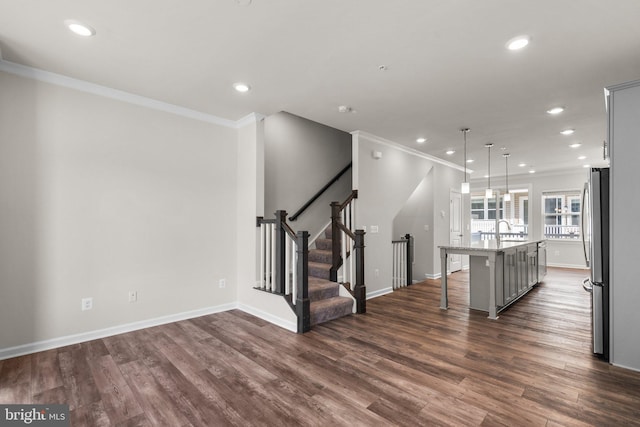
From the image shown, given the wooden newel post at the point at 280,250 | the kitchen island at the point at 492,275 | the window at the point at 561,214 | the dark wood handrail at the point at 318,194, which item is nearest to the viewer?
the wooden newel post at the point at 280,250

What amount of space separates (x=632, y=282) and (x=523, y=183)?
773 cm

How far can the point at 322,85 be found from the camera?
11.0ft

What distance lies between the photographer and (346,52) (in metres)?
2.67

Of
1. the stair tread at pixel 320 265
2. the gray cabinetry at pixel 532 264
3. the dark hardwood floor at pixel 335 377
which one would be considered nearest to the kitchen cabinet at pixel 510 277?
the dark hardwood floor at pixel 335 377

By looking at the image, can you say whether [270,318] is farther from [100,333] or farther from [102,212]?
[102,212]

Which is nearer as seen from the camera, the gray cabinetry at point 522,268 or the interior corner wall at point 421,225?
the gray cabinetry at point 522,268

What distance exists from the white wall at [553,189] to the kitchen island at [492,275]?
15.7 ft

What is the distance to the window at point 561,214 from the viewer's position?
868cm

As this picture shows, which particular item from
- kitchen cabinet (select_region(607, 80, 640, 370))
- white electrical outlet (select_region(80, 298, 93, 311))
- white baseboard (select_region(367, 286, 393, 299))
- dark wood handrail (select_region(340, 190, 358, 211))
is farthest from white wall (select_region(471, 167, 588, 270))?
white electrical outlet (select_region(80, 298, 93, 311))

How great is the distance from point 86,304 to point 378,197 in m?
4.31

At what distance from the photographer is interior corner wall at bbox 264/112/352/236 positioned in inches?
203

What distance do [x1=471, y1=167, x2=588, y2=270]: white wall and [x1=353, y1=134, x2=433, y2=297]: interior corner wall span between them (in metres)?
5.47

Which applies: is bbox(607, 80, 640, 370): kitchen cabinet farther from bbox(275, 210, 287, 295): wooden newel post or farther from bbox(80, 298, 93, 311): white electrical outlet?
bbox(80, 298, 93, 311): white electrical outlet

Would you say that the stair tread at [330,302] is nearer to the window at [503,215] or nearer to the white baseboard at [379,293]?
the white baseboard at [379,293]
